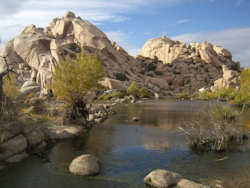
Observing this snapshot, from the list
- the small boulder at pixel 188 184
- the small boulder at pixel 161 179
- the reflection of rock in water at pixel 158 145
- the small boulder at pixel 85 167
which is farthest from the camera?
the reflection of rock in water at pixel 158 145

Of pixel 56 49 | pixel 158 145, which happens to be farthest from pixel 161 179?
pixel 56 49

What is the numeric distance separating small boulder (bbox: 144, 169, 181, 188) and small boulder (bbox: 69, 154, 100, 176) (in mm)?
3127

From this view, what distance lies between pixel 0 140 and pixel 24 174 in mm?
3646

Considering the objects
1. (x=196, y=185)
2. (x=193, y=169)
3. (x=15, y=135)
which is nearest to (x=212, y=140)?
(x=193, y=169)

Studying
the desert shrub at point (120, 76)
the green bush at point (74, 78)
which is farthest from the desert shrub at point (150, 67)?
the green bush at point (74, 78)

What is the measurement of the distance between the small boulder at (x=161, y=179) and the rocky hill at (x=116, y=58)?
268 feet

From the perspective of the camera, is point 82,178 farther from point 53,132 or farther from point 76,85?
point 76,85

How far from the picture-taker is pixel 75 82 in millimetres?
26734

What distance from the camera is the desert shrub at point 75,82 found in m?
26.7

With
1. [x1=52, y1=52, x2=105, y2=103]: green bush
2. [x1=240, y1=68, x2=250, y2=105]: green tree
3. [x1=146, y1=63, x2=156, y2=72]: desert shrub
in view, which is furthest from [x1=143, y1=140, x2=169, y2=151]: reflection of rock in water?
[x1=146, y1=63, x2=156, y2=72]: desert shrub

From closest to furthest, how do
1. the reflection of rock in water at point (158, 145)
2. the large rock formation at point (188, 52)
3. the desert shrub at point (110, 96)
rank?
the reflection of rock in water at point (158, 145), the desert shrub at point (110, 96), the large rock formation at point (188, 52)

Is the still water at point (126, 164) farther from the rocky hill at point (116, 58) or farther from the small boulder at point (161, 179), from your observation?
the rocky hill at point (116, 58)

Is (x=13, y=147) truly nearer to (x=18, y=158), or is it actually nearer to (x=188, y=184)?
(x=18, y=158)

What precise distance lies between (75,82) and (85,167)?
Answer: 1510cm
